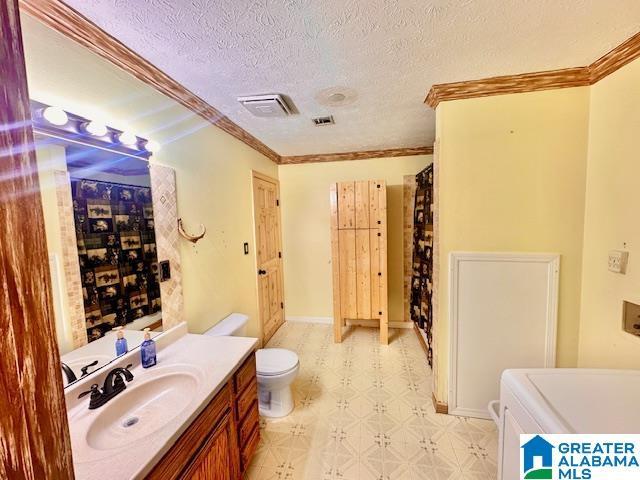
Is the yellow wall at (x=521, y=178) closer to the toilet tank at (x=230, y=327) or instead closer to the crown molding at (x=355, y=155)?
the crown molding at (x=355, y=155)

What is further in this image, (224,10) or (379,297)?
(379,297)

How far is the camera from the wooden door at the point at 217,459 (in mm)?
1040

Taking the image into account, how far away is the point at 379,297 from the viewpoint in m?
3.03

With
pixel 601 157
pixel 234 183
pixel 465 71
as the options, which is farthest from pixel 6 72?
pixel 601 157

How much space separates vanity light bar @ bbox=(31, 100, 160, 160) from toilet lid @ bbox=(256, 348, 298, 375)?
1.57 meters

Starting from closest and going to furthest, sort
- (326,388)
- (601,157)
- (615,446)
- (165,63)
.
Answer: (615,446)
(165,63)
(601,157)
(326,388)

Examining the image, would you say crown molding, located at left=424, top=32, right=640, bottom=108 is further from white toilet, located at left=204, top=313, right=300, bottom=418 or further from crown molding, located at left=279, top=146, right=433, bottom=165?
white toilet, located at left=204, top=313, right=300, bottom=418

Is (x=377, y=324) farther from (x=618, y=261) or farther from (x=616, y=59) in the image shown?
(x=616, y=59)

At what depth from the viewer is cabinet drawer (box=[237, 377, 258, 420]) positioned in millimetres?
1400

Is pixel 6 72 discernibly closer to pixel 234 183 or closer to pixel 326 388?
pixel 234 183

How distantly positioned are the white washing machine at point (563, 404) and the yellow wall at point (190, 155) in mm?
1813

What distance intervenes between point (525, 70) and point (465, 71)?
355 mm

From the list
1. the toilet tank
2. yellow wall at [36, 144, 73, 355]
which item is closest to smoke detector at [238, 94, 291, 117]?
yellow wall at [36, 144, 73, 355]

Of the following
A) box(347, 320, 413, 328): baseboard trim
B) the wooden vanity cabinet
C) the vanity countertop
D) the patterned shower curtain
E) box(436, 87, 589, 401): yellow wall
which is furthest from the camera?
box(347, 320, 413, 328): baseboard trim
